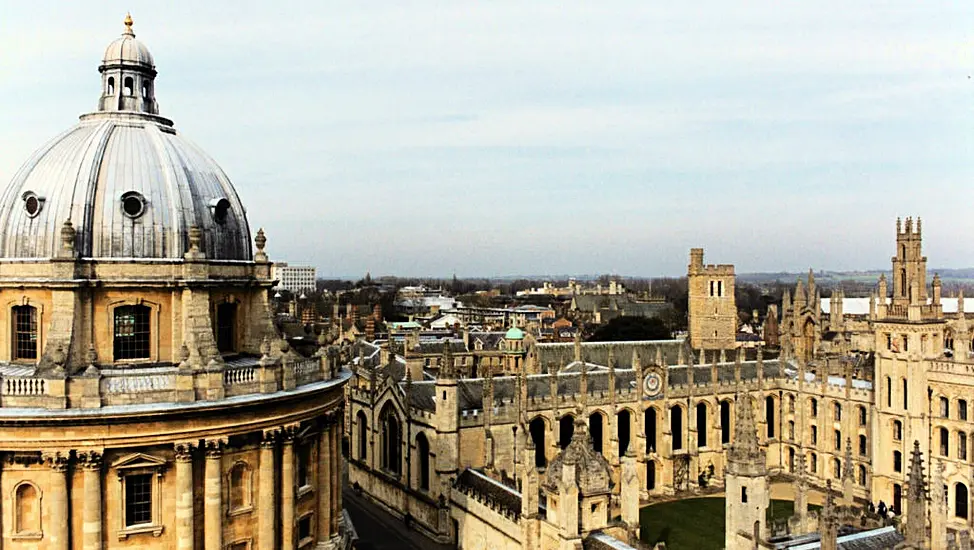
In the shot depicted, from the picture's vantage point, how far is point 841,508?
29.3 meters

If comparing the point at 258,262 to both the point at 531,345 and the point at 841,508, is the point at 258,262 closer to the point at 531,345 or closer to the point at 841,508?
the point at 841,508

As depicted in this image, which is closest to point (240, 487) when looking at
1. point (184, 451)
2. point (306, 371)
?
point (184, 451)

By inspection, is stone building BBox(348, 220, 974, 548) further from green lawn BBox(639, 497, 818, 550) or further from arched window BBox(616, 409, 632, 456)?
green lawn BBox(639, 497, 818, 550)

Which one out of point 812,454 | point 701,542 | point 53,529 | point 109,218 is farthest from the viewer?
point 812,454

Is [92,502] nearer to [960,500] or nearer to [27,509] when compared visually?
[27,509]

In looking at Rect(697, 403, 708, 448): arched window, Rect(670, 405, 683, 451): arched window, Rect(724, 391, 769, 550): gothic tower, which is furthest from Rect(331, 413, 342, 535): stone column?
Rect(697, 403, 708, 448): arched window

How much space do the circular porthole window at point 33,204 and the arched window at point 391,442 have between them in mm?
24743

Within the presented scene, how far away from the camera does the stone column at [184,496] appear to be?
21.6m

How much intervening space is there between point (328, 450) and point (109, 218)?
32.8 ft

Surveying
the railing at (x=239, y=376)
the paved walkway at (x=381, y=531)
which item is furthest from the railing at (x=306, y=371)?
the paved walkway at (x=381, y=531)

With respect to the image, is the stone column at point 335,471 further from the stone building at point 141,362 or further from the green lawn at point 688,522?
the green lawn at point 688,522

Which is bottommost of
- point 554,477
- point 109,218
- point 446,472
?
point 446,472

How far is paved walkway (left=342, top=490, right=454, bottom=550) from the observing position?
38.6 metres

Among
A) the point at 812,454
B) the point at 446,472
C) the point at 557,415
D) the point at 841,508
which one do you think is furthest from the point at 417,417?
the point at 812,454
